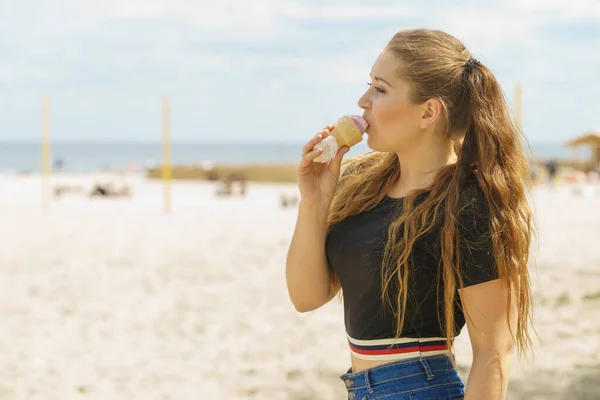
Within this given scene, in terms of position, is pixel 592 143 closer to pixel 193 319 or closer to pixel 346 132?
pixel 193 319

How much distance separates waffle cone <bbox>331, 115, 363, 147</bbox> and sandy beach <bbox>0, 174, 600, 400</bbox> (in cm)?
266

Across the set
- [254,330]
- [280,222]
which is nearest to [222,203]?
[280,222]

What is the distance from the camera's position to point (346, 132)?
215 cm

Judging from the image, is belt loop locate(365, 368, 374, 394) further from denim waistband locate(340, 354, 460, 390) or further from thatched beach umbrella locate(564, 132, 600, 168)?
thatched beach umbrella locate(564, 132, 600, 168)

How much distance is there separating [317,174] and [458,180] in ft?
1.62

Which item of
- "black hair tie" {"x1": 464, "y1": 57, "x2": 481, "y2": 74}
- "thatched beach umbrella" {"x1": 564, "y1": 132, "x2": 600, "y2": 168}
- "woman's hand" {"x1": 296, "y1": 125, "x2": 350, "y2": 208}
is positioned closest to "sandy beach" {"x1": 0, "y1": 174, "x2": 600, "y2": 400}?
"woman's hand" {"x1": 296, "y1": 125, "x2": 350, "y2": 208}

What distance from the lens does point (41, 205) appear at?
1738 centimetres

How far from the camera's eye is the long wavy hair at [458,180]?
6.04 feet

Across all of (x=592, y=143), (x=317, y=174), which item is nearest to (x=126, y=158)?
(x=592, y=143)

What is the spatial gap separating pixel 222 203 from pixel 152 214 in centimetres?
339

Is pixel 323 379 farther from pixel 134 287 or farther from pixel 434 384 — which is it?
pixel 134 287

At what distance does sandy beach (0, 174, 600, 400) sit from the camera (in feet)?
15.9

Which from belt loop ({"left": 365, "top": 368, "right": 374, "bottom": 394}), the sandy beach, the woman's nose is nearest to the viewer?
belt loop ({"left": 365, "top": 368, "right": 374, "bottom": 394})

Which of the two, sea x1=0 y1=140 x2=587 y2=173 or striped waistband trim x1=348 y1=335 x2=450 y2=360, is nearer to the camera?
striped waistband trim x1=348 y1=335 x2=450 y2=360
